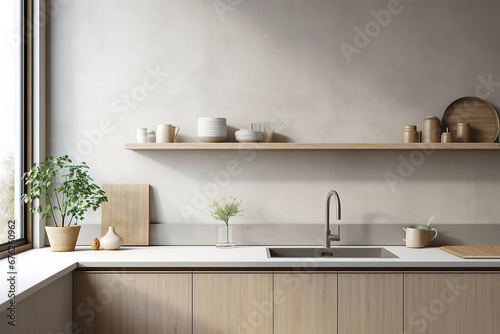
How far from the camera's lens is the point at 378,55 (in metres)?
2.97

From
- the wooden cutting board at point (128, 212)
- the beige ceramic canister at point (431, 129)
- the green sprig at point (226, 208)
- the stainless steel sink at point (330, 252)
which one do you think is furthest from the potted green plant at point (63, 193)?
the beige ceramic canister at point (431, 129)

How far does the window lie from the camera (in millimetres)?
2566

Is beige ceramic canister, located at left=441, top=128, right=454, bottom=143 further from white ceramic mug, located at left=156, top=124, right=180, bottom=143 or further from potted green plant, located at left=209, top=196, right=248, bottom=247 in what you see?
white ceramic mug, located at left=156, top=124, right=180, bottom=143

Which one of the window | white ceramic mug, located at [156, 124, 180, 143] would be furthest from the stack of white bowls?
the window

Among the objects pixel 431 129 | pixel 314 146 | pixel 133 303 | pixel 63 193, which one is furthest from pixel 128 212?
pixel 431 129

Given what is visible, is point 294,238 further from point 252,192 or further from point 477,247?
point 477,247

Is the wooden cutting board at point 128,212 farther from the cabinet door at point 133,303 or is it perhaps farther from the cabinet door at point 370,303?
the cabinet door at point 370,303

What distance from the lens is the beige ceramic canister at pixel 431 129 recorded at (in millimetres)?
2824

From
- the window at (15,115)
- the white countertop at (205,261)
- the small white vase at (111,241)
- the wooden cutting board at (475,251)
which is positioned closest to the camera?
the white countertop at (205,261)

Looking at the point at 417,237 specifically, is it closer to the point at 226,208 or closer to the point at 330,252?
the point at 330,252

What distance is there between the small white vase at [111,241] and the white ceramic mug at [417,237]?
1.83m

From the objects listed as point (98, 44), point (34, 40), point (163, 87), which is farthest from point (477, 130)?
point (34, 40)

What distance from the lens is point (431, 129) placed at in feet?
9.29

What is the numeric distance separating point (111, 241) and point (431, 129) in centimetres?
215
